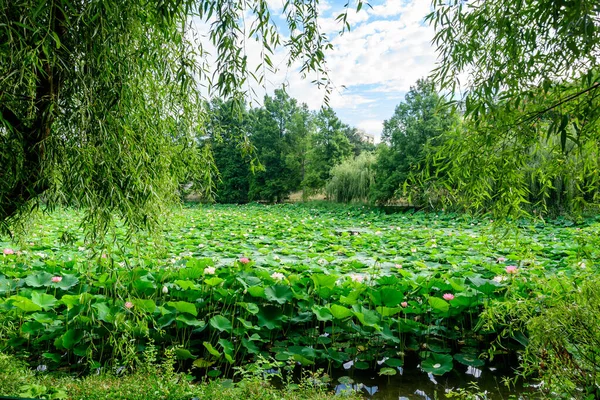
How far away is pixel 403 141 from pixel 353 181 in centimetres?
227

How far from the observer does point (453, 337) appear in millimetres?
2480

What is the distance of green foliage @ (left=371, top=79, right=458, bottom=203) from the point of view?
1215cm

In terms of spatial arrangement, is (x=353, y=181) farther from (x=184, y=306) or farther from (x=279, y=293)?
(x=184, y=306)

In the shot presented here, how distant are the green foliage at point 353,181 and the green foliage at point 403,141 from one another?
0.38 m

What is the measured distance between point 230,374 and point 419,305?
4.21 ft

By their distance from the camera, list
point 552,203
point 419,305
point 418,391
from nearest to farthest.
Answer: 1. point 418,391
2. point 419,305
3. point 552,203

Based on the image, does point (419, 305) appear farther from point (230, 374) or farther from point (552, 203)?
point (552, 203)

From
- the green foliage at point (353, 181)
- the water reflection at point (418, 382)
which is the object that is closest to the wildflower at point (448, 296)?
the water reflection at point (418, 382)

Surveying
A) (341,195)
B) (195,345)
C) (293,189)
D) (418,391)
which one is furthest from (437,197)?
(293,189)

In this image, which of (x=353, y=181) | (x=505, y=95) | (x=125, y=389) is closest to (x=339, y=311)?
(x=125, y=389)

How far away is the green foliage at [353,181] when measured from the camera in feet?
44.2

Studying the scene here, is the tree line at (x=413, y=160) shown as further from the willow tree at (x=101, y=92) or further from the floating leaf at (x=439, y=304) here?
the floating leaf at (x=439, y=304)

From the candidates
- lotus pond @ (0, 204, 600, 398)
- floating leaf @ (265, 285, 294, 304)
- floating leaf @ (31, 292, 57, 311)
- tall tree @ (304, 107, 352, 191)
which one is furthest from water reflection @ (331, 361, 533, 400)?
tall tree @ (304, 107, 352, 191)

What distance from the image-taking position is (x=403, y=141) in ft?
41.7
